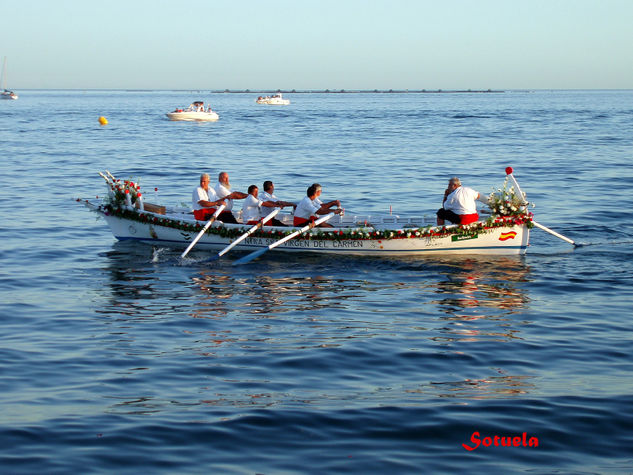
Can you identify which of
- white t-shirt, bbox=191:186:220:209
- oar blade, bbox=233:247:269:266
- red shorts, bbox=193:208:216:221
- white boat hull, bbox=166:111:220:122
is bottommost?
oar blade, bbox=233:247:269:266

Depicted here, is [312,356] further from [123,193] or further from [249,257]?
[123,193]

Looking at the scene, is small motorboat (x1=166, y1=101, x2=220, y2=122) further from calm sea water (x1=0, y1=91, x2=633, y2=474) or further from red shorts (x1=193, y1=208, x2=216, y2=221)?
red shorts (x1=193, y1=208, x2=216, y2=221)

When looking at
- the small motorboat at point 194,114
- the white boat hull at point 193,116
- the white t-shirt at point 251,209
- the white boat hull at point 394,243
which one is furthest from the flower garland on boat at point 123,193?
the white boat hull at point 193,116

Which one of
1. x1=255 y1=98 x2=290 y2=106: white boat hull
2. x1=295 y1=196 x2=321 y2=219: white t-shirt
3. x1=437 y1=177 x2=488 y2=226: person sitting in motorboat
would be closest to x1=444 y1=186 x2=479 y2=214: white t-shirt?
x1=437 y1=177 x2=488 y2=226: person sitting in motorboat

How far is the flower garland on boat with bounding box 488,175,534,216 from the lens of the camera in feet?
61.0

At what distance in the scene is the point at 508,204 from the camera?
18.5 metres

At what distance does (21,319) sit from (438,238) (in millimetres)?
9753

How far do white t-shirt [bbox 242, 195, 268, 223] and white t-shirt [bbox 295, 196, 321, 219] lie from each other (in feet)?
3.70

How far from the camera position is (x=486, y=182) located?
34406mm

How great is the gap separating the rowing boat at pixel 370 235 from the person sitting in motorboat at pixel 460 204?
0.20 meters

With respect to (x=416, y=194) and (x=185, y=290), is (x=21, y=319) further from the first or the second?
(x=416, y=194)

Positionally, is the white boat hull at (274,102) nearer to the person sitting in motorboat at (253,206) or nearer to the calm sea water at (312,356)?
the calm sea water at (312,356)

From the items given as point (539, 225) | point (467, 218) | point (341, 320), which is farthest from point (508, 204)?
point (341, 320)

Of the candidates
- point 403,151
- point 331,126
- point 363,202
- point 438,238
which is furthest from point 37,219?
point 331,126
